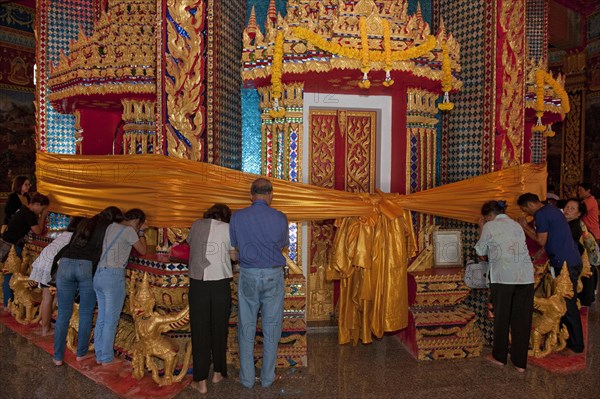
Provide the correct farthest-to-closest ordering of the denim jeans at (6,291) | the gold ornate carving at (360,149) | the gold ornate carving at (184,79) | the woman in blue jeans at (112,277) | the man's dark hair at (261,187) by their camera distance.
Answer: the denim jeans at (6,291)
the gold ornate carving at (360,149)
the gold ornate carving at (184,79)
the woman in blue jeans at (112,277)
the man's dark hair at (261,187)

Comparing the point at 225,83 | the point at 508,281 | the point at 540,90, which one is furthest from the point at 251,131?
the point at 540,90

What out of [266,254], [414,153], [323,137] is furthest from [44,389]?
[414,153]

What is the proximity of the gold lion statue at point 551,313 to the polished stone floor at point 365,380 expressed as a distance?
0.33 metres

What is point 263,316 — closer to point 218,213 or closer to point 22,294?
point 218,213

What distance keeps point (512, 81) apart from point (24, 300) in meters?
6.56

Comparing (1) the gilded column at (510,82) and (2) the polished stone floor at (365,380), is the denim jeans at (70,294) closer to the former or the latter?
(2) the polished stone floor at (365,380)

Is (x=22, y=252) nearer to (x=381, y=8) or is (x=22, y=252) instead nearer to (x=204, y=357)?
(x=204, y=357)

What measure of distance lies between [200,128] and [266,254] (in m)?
1.70

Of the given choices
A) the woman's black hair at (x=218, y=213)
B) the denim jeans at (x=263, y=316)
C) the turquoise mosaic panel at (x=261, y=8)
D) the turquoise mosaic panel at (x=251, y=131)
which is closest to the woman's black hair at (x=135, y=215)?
the woman's black hair at (x=218, y=213)

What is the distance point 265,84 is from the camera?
5.51 meters

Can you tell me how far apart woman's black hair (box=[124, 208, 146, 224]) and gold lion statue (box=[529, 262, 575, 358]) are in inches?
166

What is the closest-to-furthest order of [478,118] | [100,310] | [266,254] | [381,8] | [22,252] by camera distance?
[266,254] < [100,310] < [381,8] < [478,118] < [22,252]

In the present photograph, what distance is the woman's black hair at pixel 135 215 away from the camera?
15.9ft

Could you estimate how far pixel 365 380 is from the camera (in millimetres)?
4578
